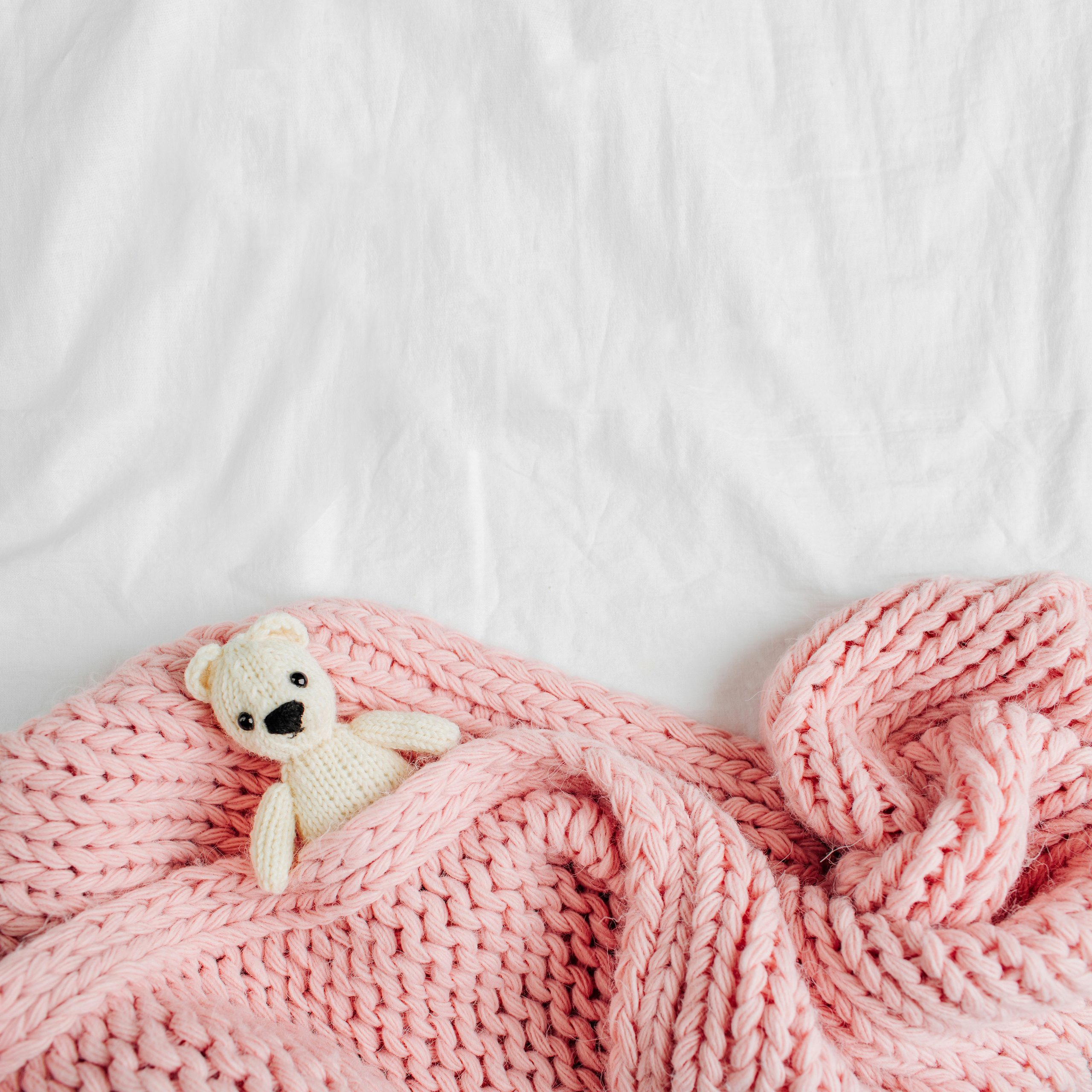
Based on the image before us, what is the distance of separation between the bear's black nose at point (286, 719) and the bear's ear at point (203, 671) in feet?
0.25

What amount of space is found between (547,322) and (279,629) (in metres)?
0.42

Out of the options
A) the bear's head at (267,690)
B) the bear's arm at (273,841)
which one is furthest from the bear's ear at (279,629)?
the bear's arm at (273,841)

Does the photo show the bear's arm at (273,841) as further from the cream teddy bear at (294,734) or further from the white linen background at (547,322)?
the white linen background at (547,322)

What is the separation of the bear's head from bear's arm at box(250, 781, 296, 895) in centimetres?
4

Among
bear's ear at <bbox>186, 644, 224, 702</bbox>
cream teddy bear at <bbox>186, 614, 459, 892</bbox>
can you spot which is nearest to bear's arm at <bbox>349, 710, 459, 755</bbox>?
cream teddy bear at <bbox>186, 614, 459, 892</bbox>

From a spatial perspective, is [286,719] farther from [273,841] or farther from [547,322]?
[547,322]

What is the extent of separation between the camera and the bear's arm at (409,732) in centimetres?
75

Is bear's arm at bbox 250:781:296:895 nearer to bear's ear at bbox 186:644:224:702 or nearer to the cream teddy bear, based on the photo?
the cream teddy bear

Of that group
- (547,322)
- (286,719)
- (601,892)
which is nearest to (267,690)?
(286,719)

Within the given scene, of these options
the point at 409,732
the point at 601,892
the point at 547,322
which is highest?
the point at 547,322

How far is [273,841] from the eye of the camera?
0.71 metres

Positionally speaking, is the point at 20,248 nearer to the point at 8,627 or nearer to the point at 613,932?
the point at 8,627

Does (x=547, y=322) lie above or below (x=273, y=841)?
above

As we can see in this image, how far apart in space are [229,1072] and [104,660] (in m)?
0.45
